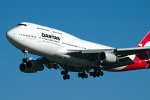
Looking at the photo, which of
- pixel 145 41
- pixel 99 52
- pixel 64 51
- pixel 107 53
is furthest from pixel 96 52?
pixel 145 41

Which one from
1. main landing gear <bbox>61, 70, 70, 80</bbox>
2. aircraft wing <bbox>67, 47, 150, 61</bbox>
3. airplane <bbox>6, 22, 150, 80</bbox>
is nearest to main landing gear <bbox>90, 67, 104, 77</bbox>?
airplane <bbox>6, 22, 150, 80</bbox>

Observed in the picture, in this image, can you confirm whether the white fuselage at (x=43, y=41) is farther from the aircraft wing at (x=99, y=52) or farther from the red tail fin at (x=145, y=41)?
the red tail fin at (x=145, y=41)

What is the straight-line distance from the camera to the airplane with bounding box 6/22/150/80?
39.2m

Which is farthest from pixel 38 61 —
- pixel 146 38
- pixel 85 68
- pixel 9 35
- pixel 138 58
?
pixel 146 38

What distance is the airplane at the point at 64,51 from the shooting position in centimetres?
3916

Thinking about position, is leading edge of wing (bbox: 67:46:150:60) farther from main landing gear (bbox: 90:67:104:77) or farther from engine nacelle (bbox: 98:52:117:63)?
main landing gear (bbox: 90:67:104:77)

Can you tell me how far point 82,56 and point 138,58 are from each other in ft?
39.6

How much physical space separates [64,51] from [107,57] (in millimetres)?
5831

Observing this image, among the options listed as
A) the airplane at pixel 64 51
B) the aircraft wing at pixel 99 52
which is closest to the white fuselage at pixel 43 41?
the airplane at pixel 64 51

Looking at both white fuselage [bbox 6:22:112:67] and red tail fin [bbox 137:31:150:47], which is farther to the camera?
red tail fin [bbox 137:31:150:47]

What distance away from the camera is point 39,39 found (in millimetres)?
39531

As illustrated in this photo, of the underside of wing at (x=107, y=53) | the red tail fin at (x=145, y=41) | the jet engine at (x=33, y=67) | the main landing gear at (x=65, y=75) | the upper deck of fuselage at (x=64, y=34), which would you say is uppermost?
the red tail fin at (x=145, y=41)

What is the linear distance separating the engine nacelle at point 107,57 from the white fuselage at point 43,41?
2866 mm

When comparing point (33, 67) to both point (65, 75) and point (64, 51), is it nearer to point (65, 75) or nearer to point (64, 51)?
point (65, 75)
